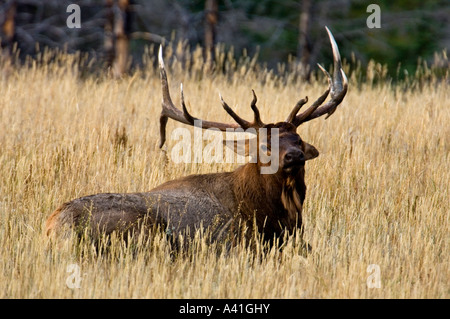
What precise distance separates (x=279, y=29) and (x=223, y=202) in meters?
16.3

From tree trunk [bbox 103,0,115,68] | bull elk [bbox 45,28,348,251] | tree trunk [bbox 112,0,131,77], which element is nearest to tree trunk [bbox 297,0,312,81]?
tree trunk [bbox 103,0,115,68]

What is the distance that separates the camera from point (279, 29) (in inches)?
885

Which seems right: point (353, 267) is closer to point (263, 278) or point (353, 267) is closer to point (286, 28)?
point (263, 278)

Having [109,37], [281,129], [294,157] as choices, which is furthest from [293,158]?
[109,37]

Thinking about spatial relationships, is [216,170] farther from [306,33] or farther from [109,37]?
[306,33]

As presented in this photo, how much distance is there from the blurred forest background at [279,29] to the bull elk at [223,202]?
42.9 feet

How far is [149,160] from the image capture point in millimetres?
8914

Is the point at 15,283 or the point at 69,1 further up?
the point at 69,1

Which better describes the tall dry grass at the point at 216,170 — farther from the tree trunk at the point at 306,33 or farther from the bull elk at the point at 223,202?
the tree trunk at the point at 306,33

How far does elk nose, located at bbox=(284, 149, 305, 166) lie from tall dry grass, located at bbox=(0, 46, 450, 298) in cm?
70

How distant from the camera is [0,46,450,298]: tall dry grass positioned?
5426mm

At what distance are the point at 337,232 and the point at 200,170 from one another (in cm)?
218

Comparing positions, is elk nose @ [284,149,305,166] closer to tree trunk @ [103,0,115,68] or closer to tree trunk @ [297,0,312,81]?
tree trunk @ [103,0,115,68]

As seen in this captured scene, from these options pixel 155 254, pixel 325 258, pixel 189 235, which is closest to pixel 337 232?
pixel 325 258
